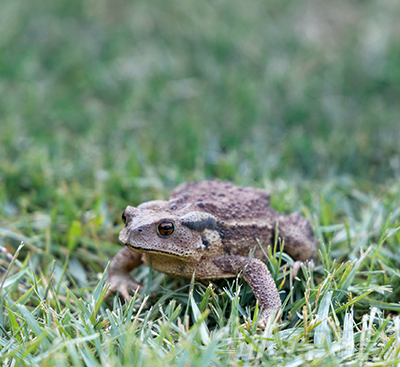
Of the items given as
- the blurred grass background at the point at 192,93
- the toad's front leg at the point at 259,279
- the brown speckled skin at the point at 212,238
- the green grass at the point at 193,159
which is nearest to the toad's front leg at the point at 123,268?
the brown speckled skin at the point at 212,238

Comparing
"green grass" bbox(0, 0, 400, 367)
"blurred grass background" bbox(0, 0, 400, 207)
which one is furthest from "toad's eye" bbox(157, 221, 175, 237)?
"blurred grass background" bbox(0, 0, 400, 207)

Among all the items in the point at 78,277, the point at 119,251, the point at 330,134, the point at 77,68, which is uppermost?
the point at 77,68

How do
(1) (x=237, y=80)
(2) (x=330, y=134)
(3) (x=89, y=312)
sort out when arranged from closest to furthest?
(3) (x=89, y=312)
(2) (x=330, y=134)
(1) (x=237, y=80)

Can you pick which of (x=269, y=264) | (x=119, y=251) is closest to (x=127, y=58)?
(x=119, y=251)

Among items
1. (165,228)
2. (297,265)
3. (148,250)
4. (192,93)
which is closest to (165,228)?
(165,228)

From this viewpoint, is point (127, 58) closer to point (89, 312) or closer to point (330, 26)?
point (330, 26)

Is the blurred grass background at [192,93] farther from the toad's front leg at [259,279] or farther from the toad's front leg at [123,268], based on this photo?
the toad's front leg at [259,279]
